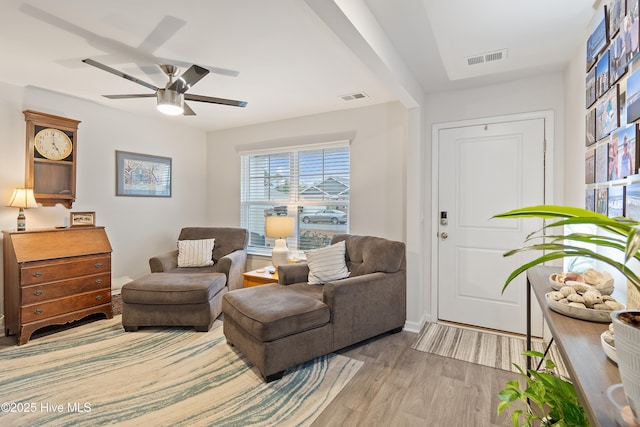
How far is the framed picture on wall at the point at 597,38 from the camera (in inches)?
67.7

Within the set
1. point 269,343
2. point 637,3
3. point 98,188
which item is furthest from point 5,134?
point 637,3

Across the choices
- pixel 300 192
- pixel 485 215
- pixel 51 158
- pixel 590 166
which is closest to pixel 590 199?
pixel 590 166

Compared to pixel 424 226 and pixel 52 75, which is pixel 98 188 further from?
pixel 424 226

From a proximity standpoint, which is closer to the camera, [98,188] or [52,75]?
[52,75]

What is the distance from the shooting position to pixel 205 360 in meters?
2.49

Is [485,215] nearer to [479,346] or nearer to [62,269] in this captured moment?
[479,346]

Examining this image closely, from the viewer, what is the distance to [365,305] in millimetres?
2664

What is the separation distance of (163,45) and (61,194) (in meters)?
2.09

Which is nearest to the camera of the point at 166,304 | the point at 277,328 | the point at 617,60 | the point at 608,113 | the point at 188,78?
the point at 617,60

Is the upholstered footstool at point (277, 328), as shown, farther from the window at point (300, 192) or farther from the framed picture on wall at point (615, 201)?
the framed picture on wall at point (615, 201)

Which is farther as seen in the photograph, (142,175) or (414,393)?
(142,175)

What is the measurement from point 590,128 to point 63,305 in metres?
4.40

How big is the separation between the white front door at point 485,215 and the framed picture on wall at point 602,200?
3.39 ft

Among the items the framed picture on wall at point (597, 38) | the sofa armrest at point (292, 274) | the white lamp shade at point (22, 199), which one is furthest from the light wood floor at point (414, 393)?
the framed picture on wall at point (597, 38)
